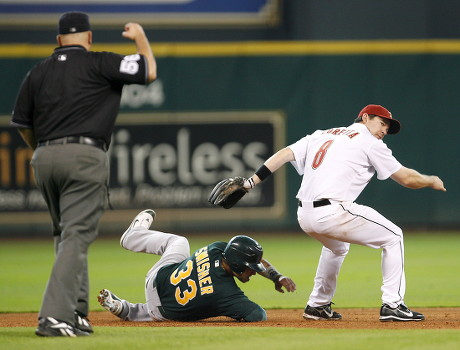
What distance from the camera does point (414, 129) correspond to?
13000 mm

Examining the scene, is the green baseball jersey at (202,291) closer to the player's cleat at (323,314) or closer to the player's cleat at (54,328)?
the player's cleat at (323,314)

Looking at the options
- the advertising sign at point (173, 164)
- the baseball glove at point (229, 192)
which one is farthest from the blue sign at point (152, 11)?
the baseball glove at point (229, 192)

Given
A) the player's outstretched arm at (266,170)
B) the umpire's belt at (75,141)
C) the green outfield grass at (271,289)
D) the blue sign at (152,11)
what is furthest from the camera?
the blue sign at (152,11)

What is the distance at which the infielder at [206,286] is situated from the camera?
18.2 feet

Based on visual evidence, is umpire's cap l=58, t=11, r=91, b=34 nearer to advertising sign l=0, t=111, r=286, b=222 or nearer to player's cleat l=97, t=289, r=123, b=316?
player's cleat l=97, t=289, r=123, b=316

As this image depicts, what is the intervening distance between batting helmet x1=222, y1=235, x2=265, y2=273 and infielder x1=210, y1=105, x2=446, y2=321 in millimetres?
444

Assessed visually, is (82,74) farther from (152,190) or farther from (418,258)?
(152,190)

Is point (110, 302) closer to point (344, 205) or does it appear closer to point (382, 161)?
point (344, 205)

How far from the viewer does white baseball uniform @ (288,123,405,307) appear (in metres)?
5.79

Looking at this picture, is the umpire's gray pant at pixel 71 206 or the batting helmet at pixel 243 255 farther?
the batting helmet at pixel 243 255

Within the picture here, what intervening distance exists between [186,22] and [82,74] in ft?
33.8

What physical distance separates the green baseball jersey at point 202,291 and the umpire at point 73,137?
87cm

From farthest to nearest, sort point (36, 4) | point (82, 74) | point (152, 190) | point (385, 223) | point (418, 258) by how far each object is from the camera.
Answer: point (36, 4)
point (152, 190)
point (418, 258)
point (385, 223)
point (82, 74)

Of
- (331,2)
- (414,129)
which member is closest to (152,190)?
(414,129)
